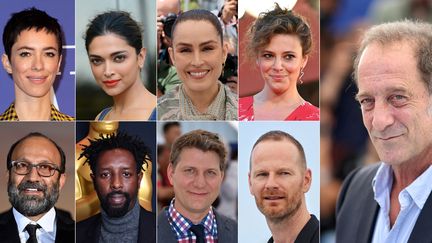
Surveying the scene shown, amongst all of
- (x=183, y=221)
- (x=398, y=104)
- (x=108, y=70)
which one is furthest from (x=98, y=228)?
(x=398, y=104)

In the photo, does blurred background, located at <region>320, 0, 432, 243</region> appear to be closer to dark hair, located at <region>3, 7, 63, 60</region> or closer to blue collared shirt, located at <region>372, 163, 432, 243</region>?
blue collared shirt, located at <region>372, 163, 432, 243</region>

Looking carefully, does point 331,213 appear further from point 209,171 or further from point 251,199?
point 209,171

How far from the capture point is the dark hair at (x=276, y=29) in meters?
3.53

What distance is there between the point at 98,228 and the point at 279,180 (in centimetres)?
117

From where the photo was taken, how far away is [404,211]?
104 inches

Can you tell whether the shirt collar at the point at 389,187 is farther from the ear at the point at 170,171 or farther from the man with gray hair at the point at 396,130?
the ear at the point at 170,171

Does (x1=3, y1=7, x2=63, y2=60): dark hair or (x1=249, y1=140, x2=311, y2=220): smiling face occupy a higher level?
(x1=3, y1=7, x2=63, y2=60): dark hair

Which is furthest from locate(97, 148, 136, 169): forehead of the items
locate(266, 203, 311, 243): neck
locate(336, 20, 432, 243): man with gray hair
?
locate(336, 20, 432, 243): man with gray hair

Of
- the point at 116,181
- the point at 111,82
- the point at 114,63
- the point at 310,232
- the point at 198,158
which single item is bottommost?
the point at 310,232

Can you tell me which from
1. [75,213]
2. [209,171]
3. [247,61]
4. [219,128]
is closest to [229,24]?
[247,61]

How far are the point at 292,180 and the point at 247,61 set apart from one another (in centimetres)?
73

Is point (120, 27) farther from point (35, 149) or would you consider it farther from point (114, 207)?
point (114, 207)

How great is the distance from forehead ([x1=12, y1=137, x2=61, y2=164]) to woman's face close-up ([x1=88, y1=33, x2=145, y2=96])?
519 millimetres

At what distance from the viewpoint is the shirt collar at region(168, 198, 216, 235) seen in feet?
12.1
